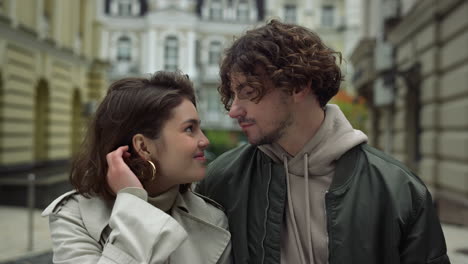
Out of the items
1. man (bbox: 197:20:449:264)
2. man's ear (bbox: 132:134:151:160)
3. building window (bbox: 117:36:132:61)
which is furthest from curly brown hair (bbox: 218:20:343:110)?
building window (bbox: 117:36:132:61)

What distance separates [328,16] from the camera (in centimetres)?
3703

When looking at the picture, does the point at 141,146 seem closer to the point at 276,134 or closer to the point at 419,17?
the point at 276,134

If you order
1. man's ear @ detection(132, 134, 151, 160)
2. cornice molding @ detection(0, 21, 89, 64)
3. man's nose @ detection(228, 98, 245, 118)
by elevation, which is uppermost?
cornice molding @ detection(0, 21, 89, 64)

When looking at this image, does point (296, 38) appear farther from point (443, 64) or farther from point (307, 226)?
point (443, 64)

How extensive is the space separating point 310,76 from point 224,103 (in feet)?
1.50

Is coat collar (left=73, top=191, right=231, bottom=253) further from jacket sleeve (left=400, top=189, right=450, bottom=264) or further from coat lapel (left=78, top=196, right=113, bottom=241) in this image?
jacket sleeve (left=400, top=189, right=450, bottom=264)

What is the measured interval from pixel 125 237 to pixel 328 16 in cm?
3687

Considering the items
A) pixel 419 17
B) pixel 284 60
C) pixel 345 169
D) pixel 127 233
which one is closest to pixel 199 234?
pixel 127 233

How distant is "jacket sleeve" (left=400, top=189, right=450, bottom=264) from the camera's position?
6.47ft

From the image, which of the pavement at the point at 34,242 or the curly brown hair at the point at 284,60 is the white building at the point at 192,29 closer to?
the pavement at the point at 34,242

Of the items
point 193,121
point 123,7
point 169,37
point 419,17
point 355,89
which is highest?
point 123,7

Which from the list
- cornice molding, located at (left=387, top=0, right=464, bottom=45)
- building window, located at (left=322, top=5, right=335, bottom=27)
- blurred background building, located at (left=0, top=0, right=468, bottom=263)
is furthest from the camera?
building window, located at (left=322, top=5, right=335, bottom=27)

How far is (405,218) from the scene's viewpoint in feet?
6.52

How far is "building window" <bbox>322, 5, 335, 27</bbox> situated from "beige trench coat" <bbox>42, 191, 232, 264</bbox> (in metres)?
36.4
